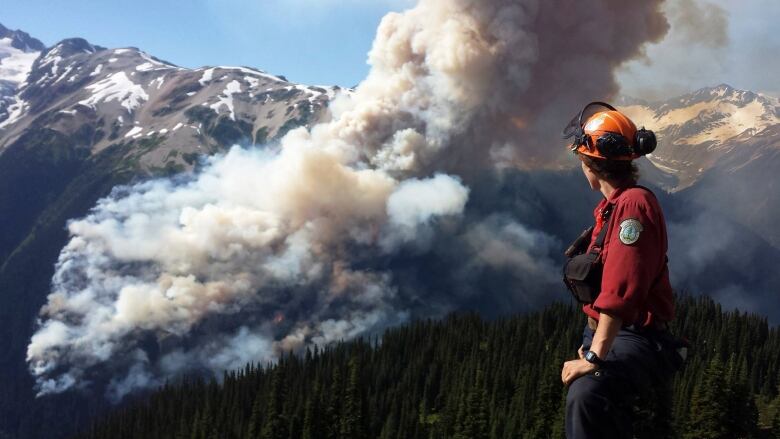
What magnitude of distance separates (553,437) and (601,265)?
77.6 meters

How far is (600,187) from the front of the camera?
9.78 metres

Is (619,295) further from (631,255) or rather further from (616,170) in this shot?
(616,170)

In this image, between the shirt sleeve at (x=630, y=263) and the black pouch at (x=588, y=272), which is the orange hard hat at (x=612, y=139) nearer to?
the black pouch at (x=588, y=272)

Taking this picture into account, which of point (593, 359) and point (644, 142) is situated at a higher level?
point (644, 142)

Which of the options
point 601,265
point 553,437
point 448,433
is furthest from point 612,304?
point 448,433

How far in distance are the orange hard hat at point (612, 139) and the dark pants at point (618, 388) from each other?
2.49 meters

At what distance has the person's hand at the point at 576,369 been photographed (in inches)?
320

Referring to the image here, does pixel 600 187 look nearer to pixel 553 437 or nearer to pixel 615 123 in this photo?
pixel 615 123

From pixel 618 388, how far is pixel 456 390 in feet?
456

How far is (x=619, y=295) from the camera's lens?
314 inches

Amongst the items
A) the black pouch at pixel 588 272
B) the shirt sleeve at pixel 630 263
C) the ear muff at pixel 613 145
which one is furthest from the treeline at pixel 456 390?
the shirt sleeve at pixel 630 263

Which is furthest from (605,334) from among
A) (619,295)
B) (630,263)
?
(630,263)

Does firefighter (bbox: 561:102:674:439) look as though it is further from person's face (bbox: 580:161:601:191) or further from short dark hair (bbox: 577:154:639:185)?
person's face (bbox: 580:161:601:191)

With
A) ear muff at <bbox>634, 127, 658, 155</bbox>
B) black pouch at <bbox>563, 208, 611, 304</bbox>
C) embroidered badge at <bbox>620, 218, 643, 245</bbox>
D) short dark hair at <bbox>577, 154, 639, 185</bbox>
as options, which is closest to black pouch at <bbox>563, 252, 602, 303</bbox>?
black pouch at <bbox>563, 208, 611, 304</bbox>
